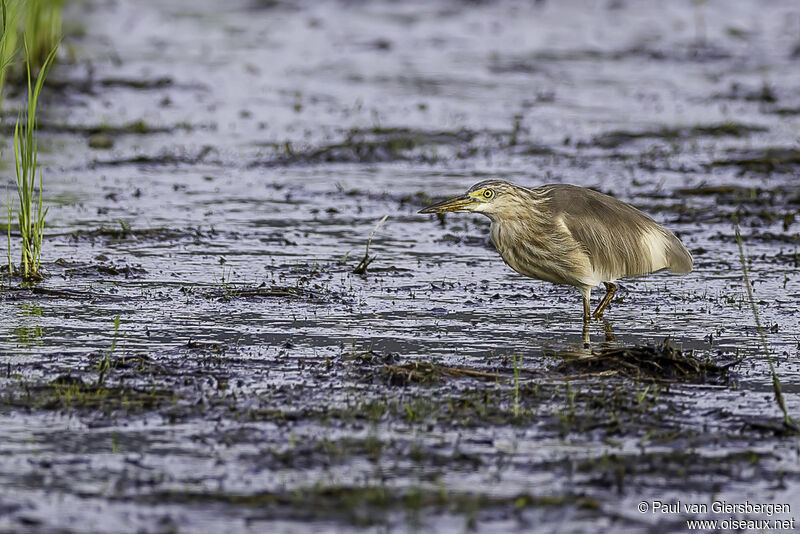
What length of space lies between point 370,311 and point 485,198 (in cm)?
115

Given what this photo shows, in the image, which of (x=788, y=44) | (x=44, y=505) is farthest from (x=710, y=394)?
(x=788, y=44)

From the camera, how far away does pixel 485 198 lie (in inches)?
323

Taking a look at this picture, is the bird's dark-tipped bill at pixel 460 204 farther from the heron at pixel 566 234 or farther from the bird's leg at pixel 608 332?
the bird's leg at pixel 608 332

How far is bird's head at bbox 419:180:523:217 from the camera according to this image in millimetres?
8172

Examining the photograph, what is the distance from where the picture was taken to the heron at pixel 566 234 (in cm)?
822

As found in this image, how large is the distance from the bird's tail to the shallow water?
12.0 inches

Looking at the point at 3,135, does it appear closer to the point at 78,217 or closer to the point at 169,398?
the point at 78,217

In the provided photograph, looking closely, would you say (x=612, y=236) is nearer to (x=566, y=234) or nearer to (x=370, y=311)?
(x=566, y=234)

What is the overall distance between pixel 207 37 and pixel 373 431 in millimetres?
19333

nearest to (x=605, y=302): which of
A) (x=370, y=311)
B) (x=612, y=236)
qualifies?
(x=612, y=236)

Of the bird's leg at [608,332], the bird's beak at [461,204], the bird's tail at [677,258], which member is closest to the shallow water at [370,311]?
the bird's leg at [608,332]

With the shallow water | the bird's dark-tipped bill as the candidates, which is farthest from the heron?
the shallow water

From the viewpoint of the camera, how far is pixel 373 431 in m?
6.15

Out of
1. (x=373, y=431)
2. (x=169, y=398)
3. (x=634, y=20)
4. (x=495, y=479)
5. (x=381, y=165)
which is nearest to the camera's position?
(x=495, y=479)
